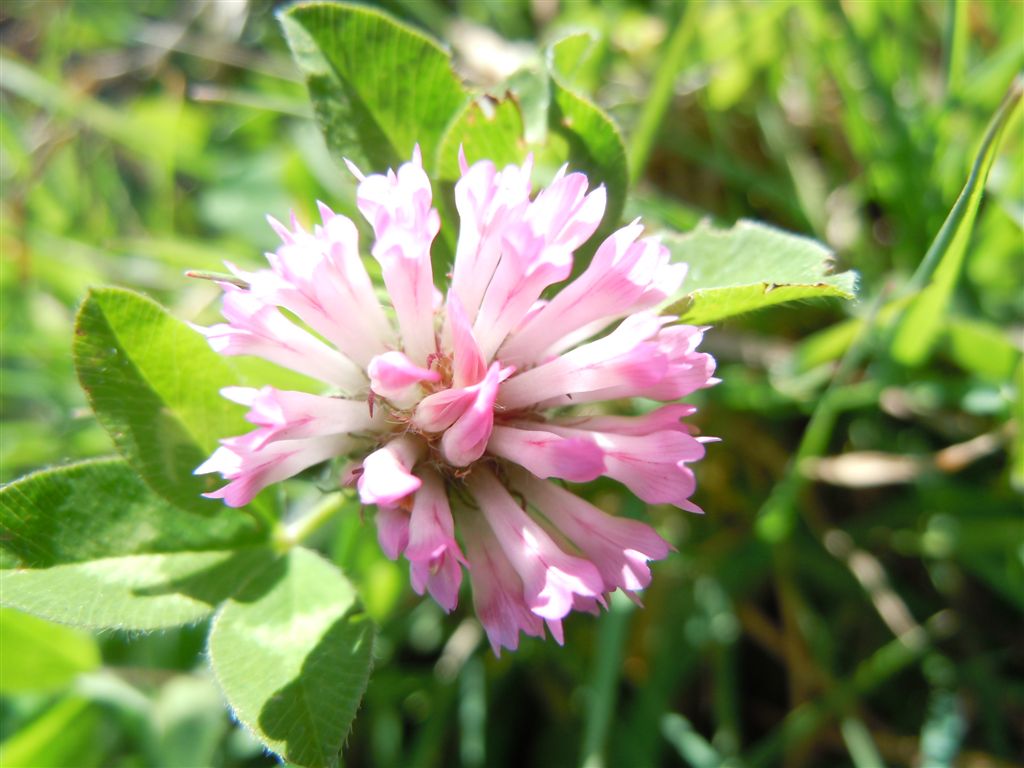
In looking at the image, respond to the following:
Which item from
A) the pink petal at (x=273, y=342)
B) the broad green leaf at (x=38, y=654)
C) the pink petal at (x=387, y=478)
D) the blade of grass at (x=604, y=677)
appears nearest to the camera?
the pink petal at (x=387, y=478)

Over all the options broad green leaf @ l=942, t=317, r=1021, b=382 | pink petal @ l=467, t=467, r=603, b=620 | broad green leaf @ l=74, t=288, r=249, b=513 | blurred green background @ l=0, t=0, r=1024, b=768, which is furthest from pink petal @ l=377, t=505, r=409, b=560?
broad green leaf @ l=942, t=317, r=1021, b=382

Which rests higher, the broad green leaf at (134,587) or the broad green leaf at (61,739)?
the broad green leaf at (134,587)


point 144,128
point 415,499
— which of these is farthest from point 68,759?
point 144,128

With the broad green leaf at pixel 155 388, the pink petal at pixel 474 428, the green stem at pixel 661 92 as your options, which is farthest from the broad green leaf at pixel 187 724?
the green stem at pixel 661 92

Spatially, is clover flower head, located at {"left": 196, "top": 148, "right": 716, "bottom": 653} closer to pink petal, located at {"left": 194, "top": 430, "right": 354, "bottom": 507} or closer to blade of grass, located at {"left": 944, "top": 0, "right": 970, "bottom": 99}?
pink petal, located at {"left": 194, "top": 430, "right": 354, "bottom": 507}

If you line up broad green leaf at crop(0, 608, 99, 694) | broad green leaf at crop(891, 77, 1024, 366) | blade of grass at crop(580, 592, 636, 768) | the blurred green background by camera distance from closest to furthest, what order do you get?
broad green leaf at crop(891, 77, 1024, 366) < broad green leaf at crop(0, 608, 99, 694) < blade of grass at crop(580, 592, 636, 768) < the blurred green background

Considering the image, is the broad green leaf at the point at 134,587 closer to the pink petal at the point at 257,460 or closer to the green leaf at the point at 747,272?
the pink petal at the point at 257,460

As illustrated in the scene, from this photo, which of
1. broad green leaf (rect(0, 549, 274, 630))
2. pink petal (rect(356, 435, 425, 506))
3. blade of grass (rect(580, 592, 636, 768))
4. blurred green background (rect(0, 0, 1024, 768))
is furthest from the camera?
blurred green background (rect(0, 0, 1024, 768))
